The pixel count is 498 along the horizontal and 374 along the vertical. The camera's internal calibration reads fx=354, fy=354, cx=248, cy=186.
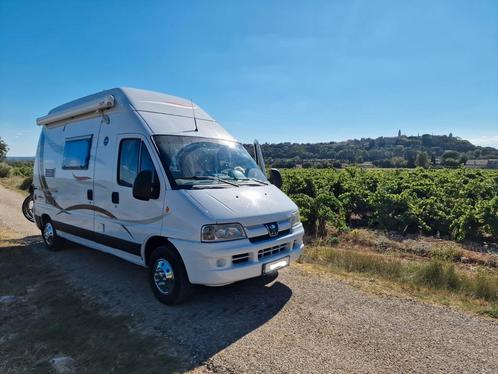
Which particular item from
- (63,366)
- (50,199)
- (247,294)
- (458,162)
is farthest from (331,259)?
(458,162)

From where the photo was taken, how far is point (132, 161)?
5164 mm

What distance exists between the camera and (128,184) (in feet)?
17.1

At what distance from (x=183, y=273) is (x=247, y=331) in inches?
42.0

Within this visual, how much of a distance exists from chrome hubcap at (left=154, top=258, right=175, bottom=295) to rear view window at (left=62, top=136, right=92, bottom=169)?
8.41 feet

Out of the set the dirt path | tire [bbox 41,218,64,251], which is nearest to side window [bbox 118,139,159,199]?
the dirt path

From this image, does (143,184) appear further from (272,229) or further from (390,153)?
(390,153)

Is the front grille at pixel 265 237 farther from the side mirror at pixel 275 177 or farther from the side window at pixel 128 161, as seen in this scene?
the side window at pixel 128 161

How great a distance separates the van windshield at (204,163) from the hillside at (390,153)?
29372mm

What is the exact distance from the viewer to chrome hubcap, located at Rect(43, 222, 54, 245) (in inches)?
300

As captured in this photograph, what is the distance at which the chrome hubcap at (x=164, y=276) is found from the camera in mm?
4613

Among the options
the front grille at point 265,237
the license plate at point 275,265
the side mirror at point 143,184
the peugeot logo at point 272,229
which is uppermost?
the side mirror at point 143,184

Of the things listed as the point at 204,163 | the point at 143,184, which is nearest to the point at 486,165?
the point at 204,163

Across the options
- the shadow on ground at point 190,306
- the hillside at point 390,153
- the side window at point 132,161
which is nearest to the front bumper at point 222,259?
the shadow on ground at point 190,306

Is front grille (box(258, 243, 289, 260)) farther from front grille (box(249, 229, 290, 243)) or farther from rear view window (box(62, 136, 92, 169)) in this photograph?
rear view window (box(62, 136, 92, 169))
